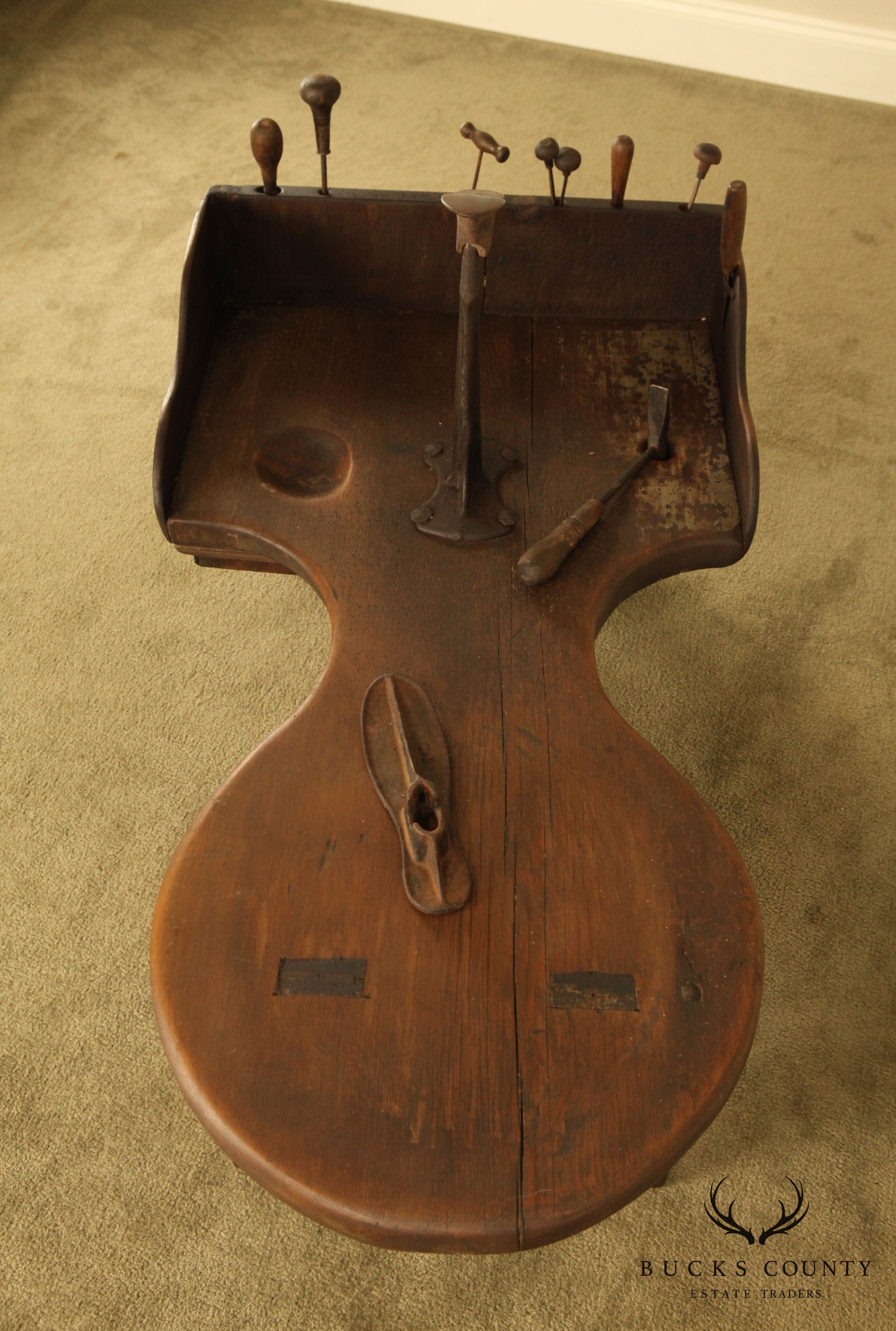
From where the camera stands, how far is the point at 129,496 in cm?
229

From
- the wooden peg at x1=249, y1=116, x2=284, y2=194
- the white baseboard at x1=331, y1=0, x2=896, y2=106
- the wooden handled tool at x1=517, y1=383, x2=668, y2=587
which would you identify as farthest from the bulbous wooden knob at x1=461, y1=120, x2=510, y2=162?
the white baseboard at x1=331, y1=0, x2=896, y2=106

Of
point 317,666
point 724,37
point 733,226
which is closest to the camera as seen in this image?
point 733,226

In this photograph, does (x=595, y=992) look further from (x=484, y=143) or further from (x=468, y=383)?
(x=484, y=143)

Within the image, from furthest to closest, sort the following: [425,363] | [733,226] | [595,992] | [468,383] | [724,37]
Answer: [724,37] < [425,363] < [733,226] < [468,383] < [595,992]

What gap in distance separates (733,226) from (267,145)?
24.6 inches

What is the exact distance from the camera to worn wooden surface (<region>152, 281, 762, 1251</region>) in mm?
955

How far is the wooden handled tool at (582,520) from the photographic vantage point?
1307 millimetres

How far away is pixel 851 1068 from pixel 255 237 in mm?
1536

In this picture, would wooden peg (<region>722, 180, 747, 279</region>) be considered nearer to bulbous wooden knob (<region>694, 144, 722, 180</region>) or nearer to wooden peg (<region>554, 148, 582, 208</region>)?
bulbous wooden knob (<region>694, 144, 722, 180</region>)

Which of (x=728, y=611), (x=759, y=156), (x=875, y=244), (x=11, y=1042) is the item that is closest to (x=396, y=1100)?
(x=11, y=1042)

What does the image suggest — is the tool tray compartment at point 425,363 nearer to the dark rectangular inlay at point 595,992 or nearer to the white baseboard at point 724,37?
the dark rectangular inlay at point 595,992

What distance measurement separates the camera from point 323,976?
1040mm

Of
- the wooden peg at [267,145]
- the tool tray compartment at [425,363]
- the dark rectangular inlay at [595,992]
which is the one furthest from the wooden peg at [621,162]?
the dark rectangular inlay at [595,992]

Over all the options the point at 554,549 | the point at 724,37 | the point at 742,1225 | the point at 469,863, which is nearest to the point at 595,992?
the point at 469,863
